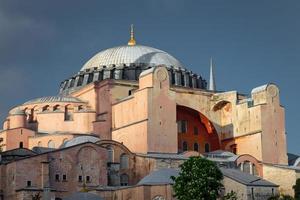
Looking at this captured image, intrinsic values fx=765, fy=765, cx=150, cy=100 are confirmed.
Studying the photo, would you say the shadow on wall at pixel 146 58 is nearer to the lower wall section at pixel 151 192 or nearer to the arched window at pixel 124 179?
the arched window at pixel 124 179

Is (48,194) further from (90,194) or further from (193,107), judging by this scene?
(193,107)

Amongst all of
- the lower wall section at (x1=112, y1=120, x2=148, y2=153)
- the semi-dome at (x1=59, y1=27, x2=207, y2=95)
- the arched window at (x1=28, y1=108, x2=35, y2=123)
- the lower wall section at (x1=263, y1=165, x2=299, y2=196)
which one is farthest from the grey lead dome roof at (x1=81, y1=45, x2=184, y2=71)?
the lower wall section at (x1=263, y1=165, x2=299, y2=196)

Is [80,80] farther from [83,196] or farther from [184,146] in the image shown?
[83,196]

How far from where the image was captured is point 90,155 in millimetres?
48281

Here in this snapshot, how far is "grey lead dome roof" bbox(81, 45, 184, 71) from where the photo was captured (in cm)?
6338

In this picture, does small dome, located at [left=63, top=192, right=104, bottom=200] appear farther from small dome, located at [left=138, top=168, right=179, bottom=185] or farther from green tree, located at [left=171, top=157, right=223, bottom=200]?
green tree, located at [left=171, top=157, right=223, bottom=200]

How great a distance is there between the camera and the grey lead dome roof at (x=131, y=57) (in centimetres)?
6338

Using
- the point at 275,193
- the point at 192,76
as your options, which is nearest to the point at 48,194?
the point at 275,193

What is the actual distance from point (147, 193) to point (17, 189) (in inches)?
303

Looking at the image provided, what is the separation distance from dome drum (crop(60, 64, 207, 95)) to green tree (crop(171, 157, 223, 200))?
65.4ft

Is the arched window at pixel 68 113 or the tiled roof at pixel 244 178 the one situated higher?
the arched window at pixel 68 113

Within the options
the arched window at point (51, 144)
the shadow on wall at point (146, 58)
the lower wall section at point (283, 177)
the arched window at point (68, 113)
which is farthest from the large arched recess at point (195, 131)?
the arched window at point (51, 144)

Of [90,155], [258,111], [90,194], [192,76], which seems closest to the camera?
[90,194]

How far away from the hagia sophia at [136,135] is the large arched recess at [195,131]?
0.08 m
